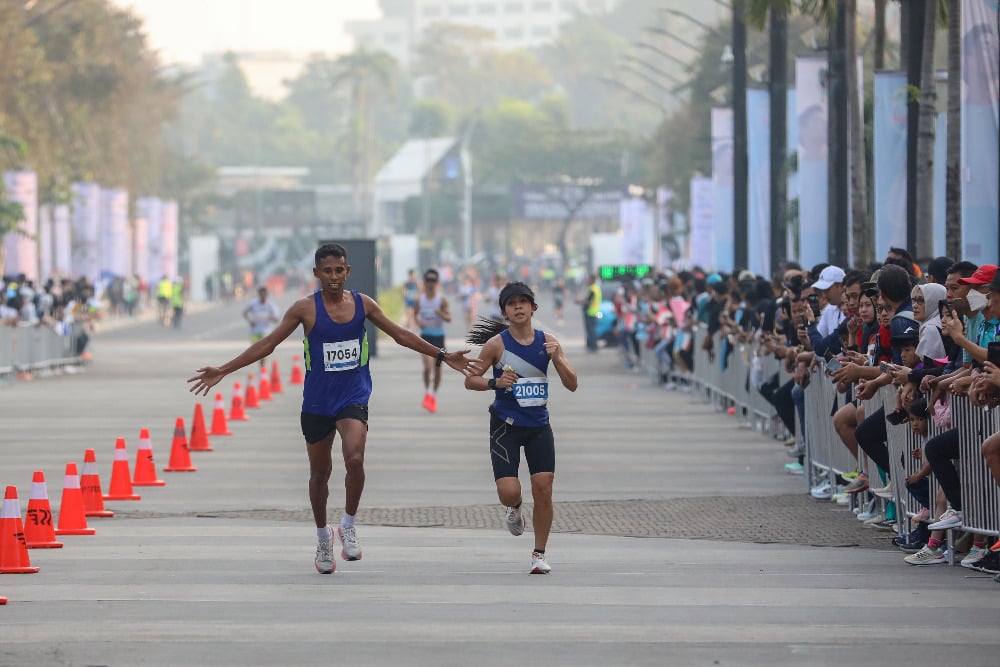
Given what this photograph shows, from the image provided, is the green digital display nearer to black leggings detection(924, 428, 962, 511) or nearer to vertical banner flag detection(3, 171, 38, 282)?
vertical banner flag detection(3, 171, 38, 282)

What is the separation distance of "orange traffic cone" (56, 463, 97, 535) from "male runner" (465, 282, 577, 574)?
10.7ft

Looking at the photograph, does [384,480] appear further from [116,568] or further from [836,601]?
[836,601]

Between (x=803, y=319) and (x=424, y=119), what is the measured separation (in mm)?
174760

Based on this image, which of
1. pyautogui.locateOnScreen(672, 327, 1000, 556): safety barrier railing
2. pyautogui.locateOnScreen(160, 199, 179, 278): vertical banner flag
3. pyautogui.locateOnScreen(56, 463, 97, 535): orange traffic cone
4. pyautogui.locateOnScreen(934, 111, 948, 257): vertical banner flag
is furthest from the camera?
pyautogui.locateOnScreen(160, 199, 179, 278): vertical banner flag

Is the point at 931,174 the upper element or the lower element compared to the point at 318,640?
upper

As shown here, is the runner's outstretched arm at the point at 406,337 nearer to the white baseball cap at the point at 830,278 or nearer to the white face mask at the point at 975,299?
the white face mask at the point at 975,299

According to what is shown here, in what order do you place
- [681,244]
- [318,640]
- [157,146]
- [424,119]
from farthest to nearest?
[424,119] < [157,146] < [681,244] < [318,640]

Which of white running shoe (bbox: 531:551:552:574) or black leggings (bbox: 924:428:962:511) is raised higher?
black leggings (bbox: 924:428:962:511)

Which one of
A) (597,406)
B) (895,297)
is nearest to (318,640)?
(895,297)

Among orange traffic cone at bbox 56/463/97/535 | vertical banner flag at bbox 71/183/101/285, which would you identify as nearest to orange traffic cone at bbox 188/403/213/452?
orange traffic cone at bbox 56/463/97/535

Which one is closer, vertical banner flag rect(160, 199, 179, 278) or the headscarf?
the headscarf

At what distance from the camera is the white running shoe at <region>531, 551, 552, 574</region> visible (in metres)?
12.4

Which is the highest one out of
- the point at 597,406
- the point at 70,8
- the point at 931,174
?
the point at 70,8

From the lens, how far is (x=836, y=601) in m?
11.4
